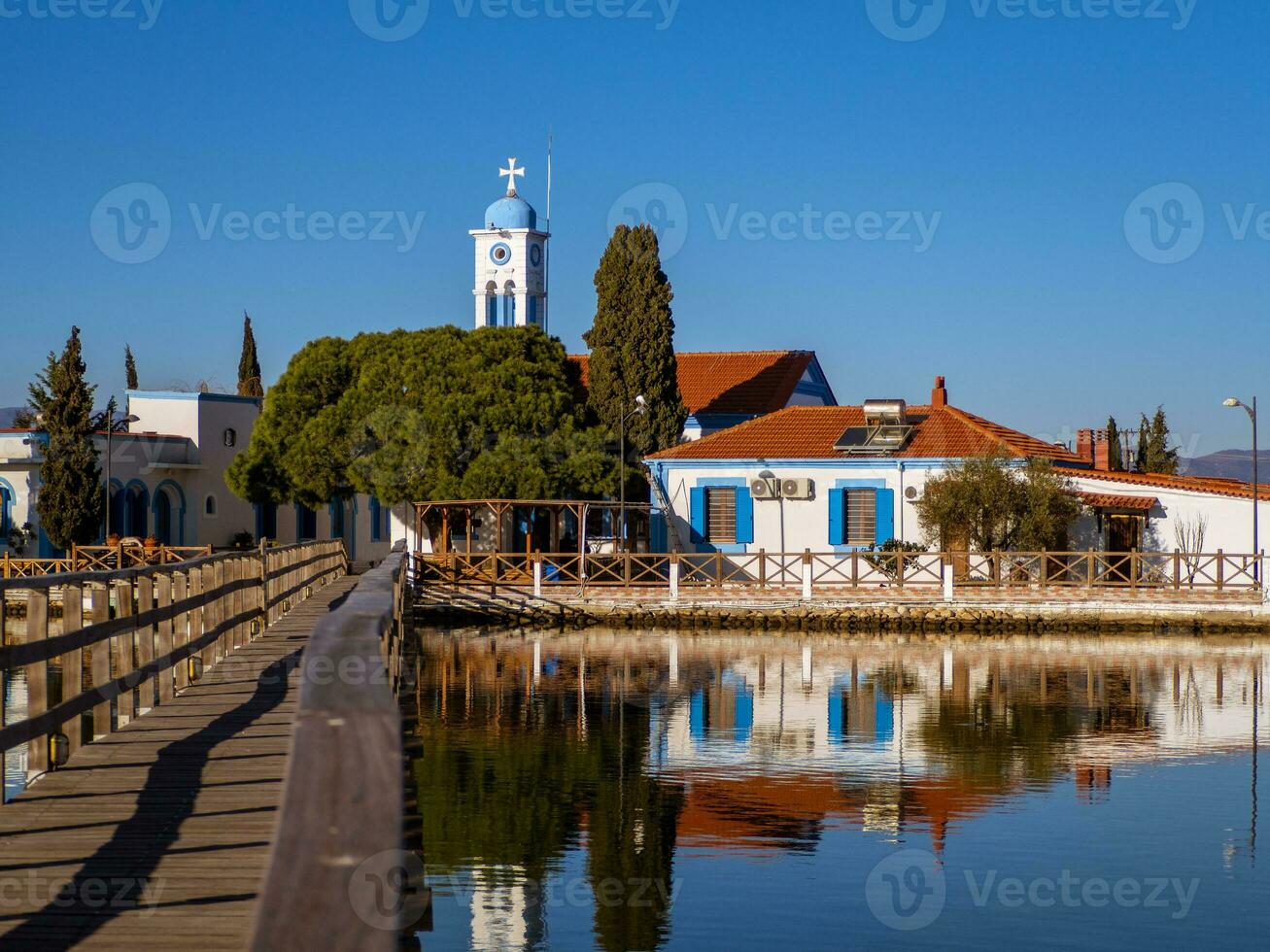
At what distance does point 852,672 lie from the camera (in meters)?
26.3

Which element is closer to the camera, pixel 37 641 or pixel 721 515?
pixel 37 641

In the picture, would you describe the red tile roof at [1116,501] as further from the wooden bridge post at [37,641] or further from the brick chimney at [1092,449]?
the wooden bridge post at [37,641]

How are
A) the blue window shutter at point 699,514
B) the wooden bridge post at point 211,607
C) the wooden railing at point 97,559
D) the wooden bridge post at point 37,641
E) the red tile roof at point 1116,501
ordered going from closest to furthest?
the wooden bridge post at point 37,641
the wooden bridge post at point 211,607
the wooden railing at point 97,559
the red tile roof at point 1116,501
the blue window shutter at point 699,514

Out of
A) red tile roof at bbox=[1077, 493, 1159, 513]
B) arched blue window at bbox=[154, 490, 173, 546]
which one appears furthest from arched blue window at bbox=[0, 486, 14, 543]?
red tile roof at bbox=[1077, 493, 1159, 513]

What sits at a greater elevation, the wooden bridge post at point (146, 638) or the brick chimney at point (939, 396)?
the brick chimney at point (939, 396)

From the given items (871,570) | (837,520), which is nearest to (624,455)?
(837,520)

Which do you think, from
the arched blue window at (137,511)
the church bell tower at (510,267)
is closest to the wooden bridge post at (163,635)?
the arched blue window at (137,511)

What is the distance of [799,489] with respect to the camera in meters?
38.3

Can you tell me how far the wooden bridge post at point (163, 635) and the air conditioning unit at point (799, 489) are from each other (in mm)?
27143

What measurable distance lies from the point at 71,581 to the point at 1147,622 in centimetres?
2829

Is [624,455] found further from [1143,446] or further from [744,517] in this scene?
[1143,446]

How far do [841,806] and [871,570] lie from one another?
2114cm

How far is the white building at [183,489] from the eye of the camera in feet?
132

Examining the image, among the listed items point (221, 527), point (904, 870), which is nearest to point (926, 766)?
point (904, 870)
